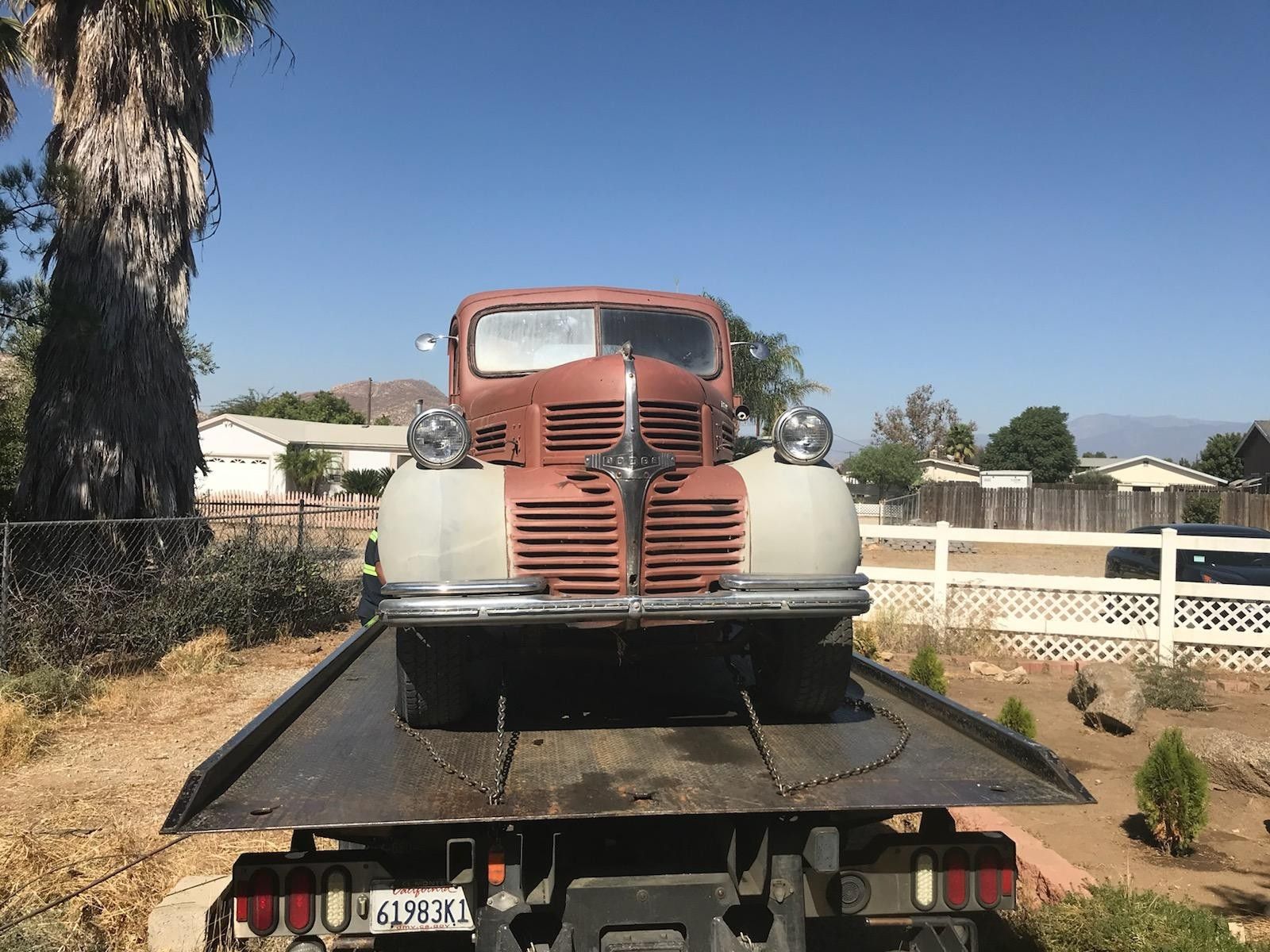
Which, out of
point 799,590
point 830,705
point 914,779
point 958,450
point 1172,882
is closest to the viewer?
point 914,779

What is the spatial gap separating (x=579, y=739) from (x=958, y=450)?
6476cm

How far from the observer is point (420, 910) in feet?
8.66

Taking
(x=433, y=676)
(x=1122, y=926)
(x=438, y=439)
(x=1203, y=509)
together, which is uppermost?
(x=438, y=439)

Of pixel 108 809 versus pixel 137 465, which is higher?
pixel 137 465

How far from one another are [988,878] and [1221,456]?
60989 mm

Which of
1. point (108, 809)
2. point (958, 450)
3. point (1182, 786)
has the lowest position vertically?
point (108, 809)

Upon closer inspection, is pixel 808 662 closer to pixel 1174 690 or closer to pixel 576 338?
pixel 576 338

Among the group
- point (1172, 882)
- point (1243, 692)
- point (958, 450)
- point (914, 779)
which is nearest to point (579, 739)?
point (914, 779)

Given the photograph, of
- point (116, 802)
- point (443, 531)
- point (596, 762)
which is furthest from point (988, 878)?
point (116, 802)

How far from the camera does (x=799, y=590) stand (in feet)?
11.0

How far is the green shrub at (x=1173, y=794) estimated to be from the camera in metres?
4.67

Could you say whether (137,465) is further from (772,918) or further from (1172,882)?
(1172,882)

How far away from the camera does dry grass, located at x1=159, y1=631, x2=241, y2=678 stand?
28.5 ft

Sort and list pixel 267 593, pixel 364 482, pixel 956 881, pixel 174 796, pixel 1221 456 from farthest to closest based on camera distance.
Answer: pixel 1221 456, pixel 364 482, pixel 267 593, pixel 174 796, pixel 956 881
